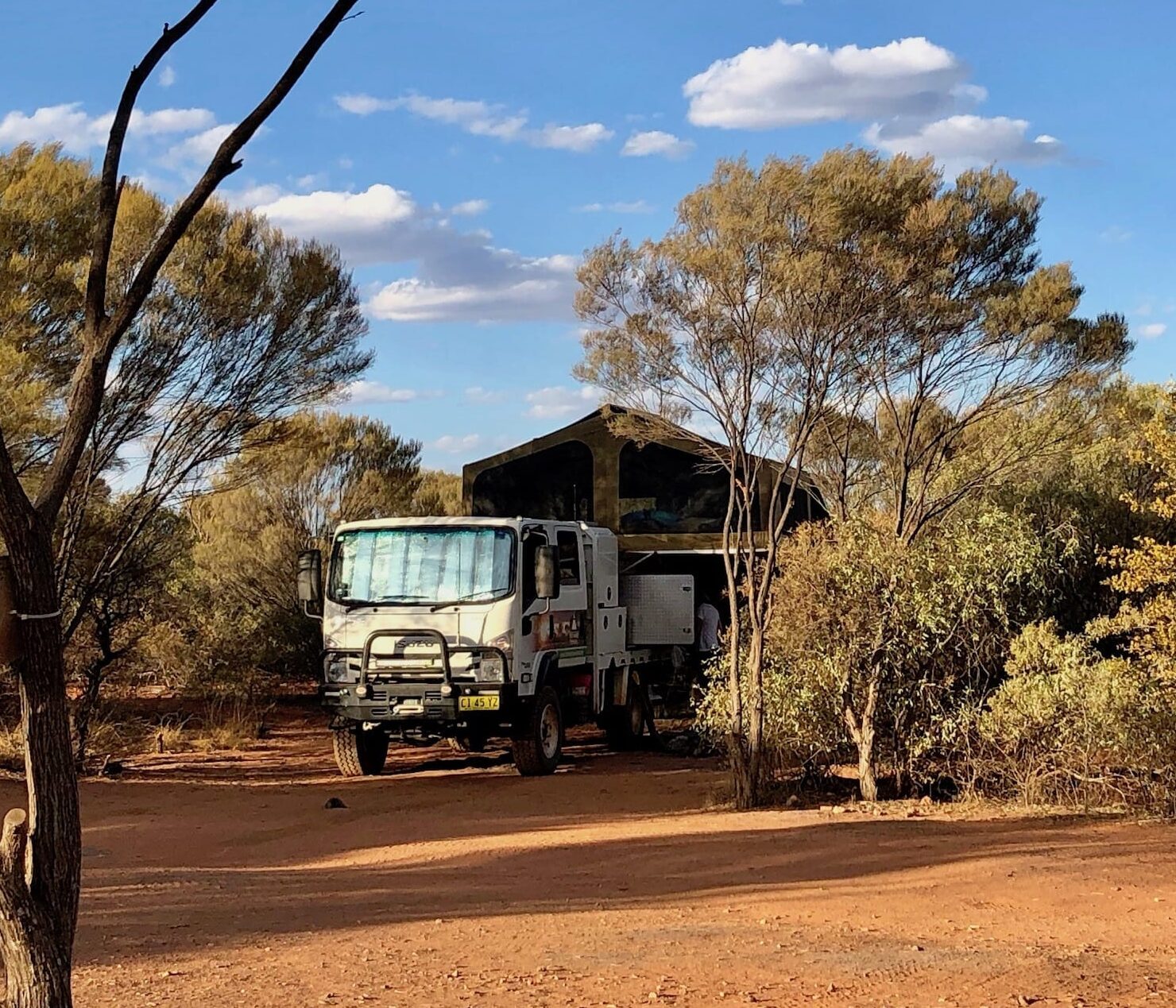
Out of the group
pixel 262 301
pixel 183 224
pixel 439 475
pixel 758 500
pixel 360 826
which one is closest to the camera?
pixel 183 224

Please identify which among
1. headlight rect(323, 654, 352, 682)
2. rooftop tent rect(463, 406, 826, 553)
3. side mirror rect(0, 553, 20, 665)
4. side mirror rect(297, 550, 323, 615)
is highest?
rooftop tent rect(463, 406, 826, 553)

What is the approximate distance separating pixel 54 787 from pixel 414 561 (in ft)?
32.0

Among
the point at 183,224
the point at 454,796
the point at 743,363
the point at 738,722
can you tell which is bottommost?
the point at 454,796

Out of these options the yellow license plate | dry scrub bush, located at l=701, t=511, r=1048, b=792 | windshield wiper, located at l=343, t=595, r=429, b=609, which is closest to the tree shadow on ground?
dry scrub bush, located at l=701, t=511, r=1048, b=792

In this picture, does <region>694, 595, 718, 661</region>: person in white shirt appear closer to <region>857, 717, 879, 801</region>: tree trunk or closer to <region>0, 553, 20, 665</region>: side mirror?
<region>857, 717, 879, 801</region>: tree trunk

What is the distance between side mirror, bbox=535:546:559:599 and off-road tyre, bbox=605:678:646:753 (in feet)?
Result: 11.7

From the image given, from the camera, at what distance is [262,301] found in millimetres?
16297

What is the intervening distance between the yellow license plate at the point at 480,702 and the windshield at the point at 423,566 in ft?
3.14

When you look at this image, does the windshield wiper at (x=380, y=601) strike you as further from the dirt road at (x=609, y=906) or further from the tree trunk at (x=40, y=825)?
the tree trunk at (x=40, y=825)

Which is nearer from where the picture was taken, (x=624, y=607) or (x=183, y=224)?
(x=183, y=224)

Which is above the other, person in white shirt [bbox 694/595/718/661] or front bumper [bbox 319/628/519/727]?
person in white shirt [bbox 694/595/718/661]

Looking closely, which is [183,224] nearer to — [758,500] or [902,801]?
[902,801]

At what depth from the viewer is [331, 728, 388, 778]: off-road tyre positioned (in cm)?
1516

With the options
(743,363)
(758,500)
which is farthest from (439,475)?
(743,363)
